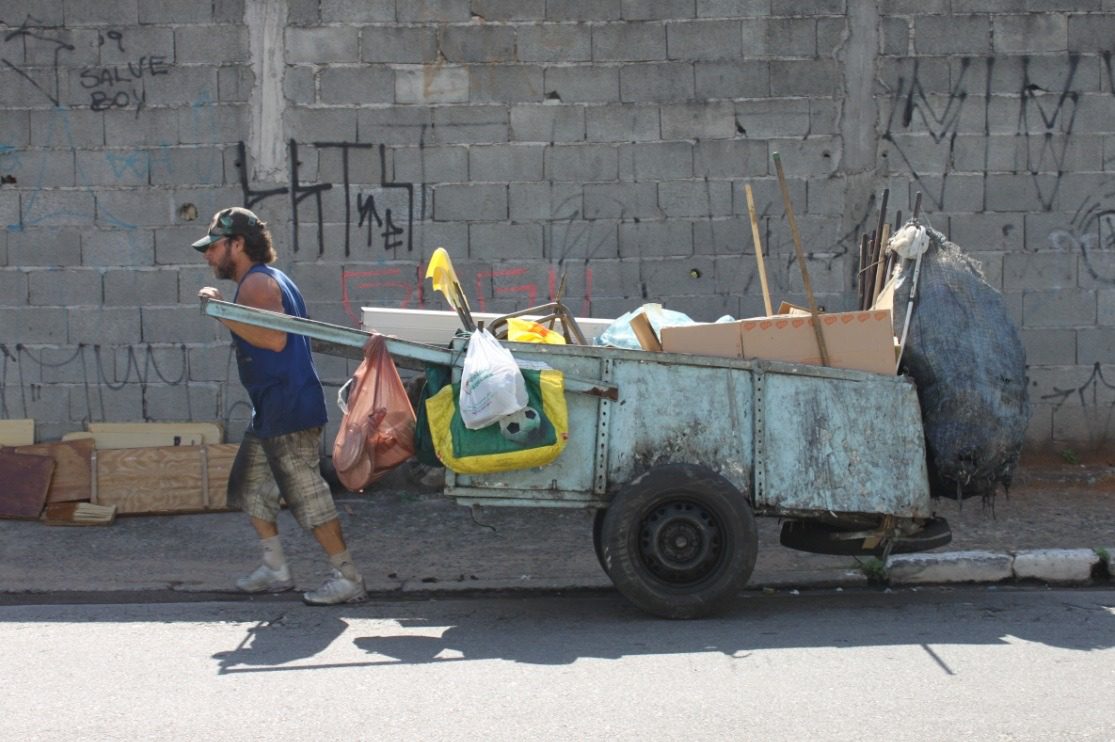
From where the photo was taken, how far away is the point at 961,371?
568 centimetres

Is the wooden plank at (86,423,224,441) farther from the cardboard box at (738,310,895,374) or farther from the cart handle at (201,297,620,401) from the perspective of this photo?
the cardboard box at (738,310,895,374)

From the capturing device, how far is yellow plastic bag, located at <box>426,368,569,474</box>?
536 cm

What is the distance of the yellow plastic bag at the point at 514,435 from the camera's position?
5359 millimetres

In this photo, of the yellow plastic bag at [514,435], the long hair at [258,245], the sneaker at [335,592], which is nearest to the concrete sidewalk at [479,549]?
the sneaker at [335,592]

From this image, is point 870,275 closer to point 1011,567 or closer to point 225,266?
point 1011,567

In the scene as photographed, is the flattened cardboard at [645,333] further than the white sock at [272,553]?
No

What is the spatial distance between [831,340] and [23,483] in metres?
4.92

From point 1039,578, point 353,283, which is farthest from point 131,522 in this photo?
point 1039,578

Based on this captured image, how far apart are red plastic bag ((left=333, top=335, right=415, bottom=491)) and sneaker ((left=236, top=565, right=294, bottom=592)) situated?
917mm

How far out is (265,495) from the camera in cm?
598

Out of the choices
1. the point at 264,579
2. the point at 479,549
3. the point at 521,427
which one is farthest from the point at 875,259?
the point at 264,579

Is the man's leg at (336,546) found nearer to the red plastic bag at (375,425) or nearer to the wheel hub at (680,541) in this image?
the red plastic bag at (375,425)

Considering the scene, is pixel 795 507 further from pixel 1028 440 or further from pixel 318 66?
pixel 318 66

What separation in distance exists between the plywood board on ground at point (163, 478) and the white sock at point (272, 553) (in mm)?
1705
